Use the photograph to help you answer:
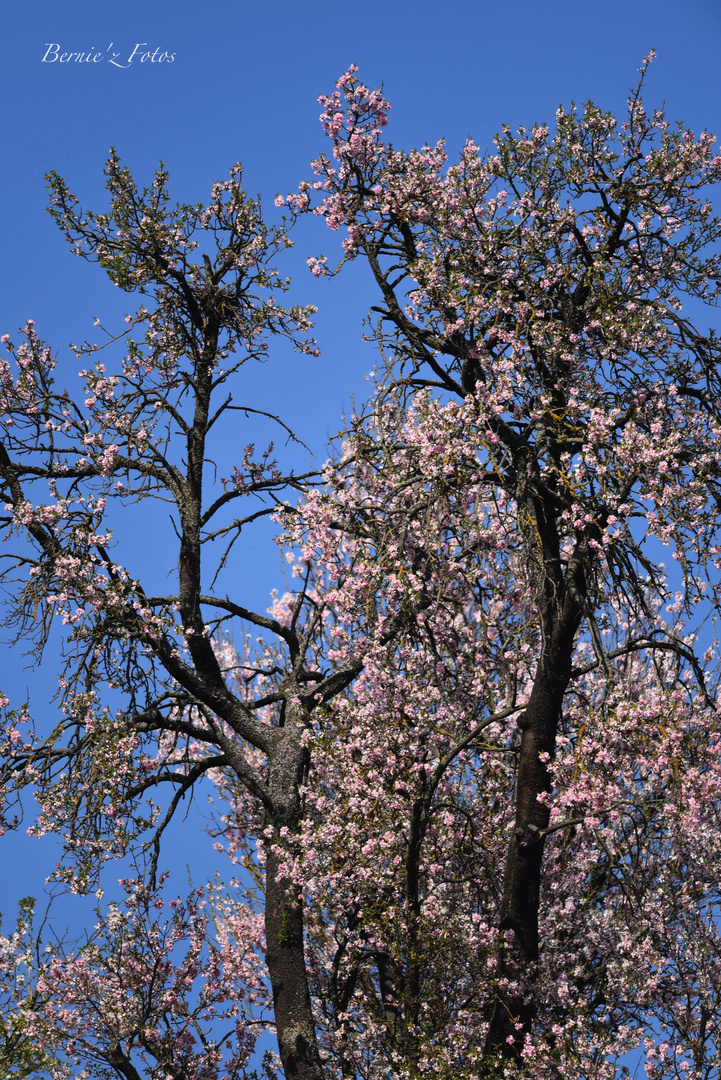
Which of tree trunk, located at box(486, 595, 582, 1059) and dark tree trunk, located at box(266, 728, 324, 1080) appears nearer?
tree trunk, located at box(486, 595, 582, 1059)

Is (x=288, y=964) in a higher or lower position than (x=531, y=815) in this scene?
lower

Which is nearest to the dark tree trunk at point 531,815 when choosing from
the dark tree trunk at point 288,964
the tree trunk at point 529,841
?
the tree trunk at point 529,841

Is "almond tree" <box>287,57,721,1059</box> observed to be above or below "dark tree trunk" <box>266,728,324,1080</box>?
above

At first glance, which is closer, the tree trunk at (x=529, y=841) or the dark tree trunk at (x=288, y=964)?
the tree trunk at (x=529, y=841)

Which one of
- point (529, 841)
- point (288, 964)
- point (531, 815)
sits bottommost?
point (288, 964)

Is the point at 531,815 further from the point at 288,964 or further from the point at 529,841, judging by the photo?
the point at 288,964

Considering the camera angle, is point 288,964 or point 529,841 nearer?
point 529,841

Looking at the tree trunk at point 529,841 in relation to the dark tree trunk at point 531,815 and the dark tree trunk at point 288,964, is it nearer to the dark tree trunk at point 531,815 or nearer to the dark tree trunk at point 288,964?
the dark tree trunk at point 531,815

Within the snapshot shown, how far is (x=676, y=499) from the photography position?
8.03m

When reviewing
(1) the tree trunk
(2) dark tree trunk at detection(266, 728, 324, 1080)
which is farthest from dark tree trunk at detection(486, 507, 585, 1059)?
(2) dark tree trunk at detection(266, 728, 324, 1080)

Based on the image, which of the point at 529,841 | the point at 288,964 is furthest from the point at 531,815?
the point at 288,964

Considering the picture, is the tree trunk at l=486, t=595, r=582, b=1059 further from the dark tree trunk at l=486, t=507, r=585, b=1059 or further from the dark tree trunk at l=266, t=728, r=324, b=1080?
the dark tree trunk at l=266, t=728, r=324, b=1080

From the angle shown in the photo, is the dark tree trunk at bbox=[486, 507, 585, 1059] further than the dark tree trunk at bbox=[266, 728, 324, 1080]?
No

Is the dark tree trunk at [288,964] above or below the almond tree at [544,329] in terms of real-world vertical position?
below
